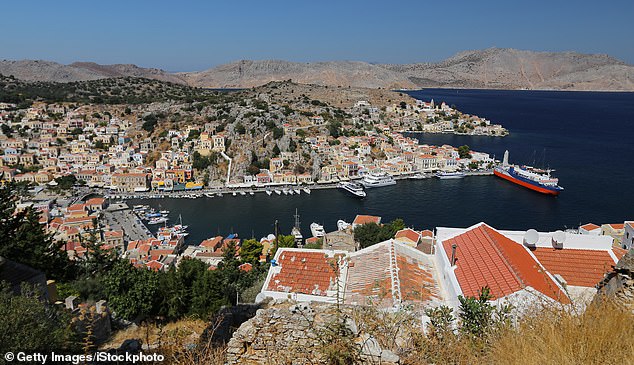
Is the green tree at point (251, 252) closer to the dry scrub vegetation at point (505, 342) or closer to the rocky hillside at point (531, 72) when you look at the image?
the dry scrub vegetation at point (505, 342)

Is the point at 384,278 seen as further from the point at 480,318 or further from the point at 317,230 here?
the point at 317,230

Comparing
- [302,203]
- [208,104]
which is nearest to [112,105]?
[208,104]

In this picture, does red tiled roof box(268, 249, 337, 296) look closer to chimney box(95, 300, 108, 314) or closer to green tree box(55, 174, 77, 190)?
chimney box(95, 300, 108, 314)

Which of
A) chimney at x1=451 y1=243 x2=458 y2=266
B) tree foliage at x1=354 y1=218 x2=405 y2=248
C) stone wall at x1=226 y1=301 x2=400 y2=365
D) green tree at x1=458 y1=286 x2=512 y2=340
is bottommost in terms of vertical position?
tree foliage at x1=354 y1=218 x2=405 y2=248

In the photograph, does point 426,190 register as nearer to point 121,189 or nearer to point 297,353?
point 121,189

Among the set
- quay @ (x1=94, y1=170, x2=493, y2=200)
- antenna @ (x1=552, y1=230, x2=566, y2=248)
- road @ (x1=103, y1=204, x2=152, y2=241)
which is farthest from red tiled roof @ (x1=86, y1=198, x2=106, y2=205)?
antenna @ (x1=552, y1=230, x2=566, y2=248)

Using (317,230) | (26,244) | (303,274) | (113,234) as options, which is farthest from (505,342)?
(113,234)
